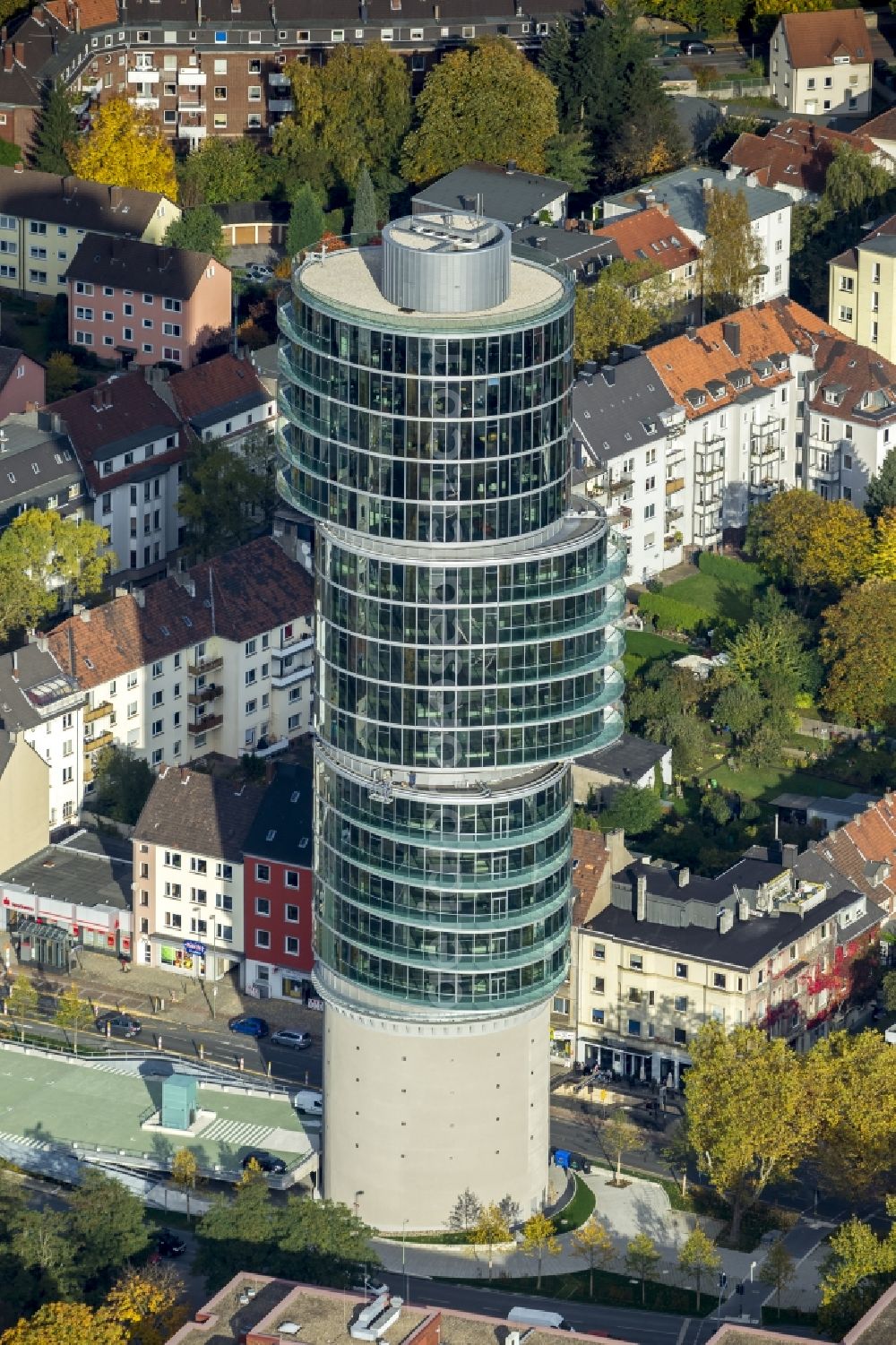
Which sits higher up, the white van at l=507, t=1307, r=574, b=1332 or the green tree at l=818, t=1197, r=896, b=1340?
the white van at l=507, t=1307, r=574, b=1332

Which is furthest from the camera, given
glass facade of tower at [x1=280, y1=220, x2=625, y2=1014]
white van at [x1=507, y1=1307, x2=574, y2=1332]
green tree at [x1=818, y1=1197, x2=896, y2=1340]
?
green tree at [x1=818, y1=1197, x2=896, y2=1340]

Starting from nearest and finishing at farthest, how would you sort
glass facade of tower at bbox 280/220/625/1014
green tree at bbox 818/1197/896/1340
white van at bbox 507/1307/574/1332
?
white van at bbox 507/1307/574/1332 → glass facade of tower at bbox 280/220/625/1014 → green tree at bbox 818/1197/896/1340

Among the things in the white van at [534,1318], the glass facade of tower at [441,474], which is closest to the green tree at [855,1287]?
the white van at [534,1318]

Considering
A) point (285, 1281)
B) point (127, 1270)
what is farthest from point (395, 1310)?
point (127, 1270)

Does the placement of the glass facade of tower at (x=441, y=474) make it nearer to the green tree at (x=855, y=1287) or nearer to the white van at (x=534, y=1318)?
the white van at (x=534, y=1318)

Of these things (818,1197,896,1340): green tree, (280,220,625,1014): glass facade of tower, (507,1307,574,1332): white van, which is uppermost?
(280,220,625,1014): glass facade of tower

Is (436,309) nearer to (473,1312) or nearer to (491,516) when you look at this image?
(491,516)

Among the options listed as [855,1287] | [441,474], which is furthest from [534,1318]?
[441,474]

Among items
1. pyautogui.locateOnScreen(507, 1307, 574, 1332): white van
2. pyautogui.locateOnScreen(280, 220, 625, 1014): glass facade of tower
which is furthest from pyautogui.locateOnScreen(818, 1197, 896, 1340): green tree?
pyautogui.locateOnScreen(280, 220, 625, 1014): glass facade of tower

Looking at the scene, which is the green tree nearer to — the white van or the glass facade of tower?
the white van

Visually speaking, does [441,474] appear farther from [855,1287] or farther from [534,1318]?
[855,1287]
